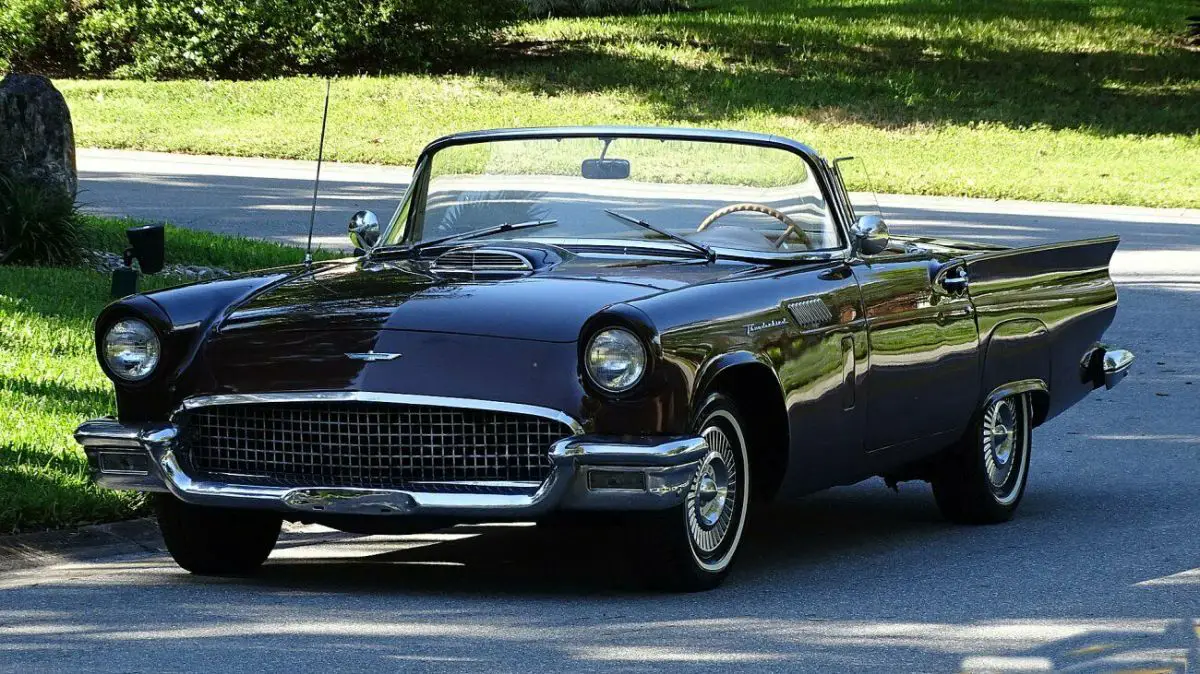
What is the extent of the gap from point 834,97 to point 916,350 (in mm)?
25880

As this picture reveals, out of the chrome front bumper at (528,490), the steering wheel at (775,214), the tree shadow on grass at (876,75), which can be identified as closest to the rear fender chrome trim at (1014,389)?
the steering wheel at (775,214)

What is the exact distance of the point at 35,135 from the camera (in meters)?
14.9

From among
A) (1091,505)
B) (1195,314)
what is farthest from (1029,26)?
(1091,505)

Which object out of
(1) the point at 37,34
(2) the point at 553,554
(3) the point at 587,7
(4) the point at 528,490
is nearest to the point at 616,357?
(4) the point at 528,490

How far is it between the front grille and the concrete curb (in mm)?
1138

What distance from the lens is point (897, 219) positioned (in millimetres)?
20844

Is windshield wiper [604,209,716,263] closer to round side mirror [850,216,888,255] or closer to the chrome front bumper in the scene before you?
round side mirror [850,216,888,255]

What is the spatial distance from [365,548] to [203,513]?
1013 mm

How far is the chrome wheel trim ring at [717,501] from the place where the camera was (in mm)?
6164

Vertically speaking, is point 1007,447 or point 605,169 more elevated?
point 605,169

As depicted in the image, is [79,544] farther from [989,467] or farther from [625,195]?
[989,467]

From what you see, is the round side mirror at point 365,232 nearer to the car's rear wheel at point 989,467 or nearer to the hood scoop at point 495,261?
the hood scoop at point 495,261

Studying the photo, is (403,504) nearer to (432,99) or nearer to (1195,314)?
(1195,314)

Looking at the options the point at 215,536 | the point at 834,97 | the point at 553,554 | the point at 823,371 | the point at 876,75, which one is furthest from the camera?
the point at 876,75
